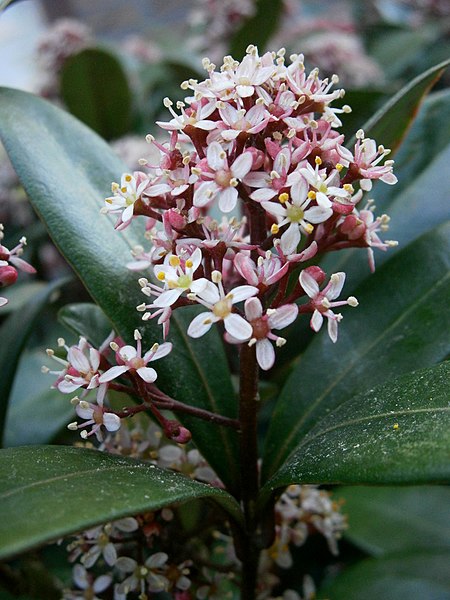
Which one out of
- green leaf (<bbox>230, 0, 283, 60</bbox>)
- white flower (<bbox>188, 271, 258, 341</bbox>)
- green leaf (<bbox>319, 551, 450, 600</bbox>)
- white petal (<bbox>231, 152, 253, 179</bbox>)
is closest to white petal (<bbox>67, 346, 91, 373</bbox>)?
white flower (<bbox>188, 271, 258, 341</bbox>)

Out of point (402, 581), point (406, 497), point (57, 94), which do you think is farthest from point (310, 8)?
point (402, 581)

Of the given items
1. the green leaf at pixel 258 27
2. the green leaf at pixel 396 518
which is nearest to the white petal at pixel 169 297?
the green leaf at pixel 396 518

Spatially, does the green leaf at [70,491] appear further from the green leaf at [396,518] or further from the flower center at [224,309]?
the green leaf at [396,518]

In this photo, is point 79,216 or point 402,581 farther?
point 402,581

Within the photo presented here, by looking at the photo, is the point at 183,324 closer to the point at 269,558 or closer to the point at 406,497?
the point at 269,558

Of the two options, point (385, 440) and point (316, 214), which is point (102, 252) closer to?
point (316, 214)

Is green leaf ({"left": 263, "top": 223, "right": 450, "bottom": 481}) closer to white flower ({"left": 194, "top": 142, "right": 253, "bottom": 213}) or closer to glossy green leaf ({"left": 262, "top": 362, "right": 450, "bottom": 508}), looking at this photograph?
glossy green leaf ({"left": 262, "top": 362, "right": 450, "bottom": 508})
